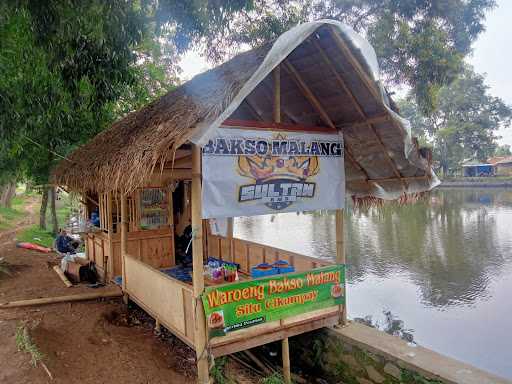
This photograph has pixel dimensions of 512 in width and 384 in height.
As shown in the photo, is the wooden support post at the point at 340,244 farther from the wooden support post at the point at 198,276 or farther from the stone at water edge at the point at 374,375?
the wooden support post at the point at 198,276

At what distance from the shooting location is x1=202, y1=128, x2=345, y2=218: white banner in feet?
16.3

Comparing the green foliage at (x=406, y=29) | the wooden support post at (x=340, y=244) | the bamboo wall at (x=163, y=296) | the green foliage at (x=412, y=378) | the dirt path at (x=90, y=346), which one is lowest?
the green foliage at (x=412, y=378)

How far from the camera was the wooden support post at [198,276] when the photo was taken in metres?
4.75

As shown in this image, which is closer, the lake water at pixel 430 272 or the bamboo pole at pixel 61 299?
the bamboo pole at pixel 61 299

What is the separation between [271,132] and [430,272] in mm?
10560

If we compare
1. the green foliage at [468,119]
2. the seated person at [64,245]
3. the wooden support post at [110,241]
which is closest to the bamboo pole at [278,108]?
the wooden support post at [110,241]

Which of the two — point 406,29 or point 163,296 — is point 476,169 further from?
point 163,296

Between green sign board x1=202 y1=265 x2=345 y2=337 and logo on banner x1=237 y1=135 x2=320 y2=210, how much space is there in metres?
1.08

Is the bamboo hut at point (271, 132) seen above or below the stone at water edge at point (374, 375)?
above

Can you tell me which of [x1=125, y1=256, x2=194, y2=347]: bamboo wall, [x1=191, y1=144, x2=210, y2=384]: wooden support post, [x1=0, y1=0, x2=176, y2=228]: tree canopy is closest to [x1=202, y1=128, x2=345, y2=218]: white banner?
[x1=191, y1=144, x2=210, y2=384]: wooden support post

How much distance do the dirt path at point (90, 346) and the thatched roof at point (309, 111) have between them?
88.3 inches

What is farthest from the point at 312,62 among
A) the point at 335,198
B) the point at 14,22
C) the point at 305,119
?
the point at 14,22

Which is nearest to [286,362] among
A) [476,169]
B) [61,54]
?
[61,54]

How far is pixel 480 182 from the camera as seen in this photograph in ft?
147
